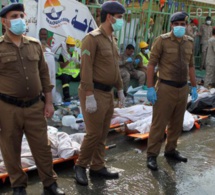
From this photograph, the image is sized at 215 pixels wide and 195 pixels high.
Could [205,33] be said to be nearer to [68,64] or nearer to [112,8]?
[68,64]

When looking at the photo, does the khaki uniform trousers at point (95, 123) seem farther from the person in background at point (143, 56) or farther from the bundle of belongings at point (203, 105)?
the person in background at point (143, 56)

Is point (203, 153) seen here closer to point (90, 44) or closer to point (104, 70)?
point (104, 70)

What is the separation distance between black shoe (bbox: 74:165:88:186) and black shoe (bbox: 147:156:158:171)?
0.94 meters

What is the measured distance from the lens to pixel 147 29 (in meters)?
9.94

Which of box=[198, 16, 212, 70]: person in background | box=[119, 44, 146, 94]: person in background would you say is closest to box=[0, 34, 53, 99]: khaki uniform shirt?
box=[119, 44, 146, 94]: person in background

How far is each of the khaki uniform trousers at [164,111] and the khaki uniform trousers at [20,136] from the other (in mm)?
1593

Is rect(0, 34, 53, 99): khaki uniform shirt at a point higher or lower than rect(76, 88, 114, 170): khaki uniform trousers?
higher

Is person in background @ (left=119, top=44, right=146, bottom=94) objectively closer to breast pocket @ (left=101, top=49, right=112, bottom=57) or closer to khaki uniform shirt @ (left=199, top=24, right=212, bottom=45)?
khaki uniform shirt @ (left=199, top=24, right=212, bottom=45)

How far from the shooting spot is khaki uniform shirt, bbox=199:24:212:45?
1250cm

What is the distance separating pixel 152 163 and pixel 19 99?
6.71 ft

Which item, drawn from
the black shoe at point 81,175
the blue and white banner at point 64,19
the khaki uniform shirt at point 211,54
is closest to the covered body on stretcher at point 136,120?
the black shoe at point 81,175

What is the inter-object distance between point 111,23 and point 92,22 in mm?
4832

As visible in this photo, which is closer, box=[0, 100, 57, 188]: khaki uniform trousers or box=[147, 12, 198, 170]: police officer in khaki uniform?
box=[0, 100, 57, 188]: khaki uniform trousers

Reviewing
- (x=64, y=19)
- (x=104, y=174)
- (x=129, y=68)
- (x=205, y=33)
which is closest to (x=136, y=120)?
(x=104, y=174)
